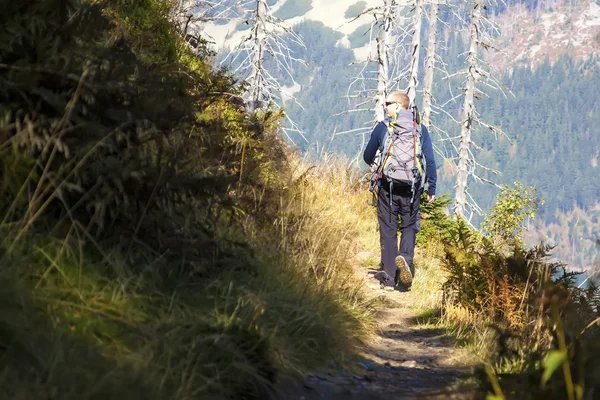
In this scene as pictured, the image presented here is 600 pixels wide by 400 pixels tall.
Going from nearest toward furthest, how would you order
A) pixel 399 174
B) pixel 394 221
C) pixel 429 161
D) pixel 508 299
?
pixel 508 299 < pixel 399 174 < pixel 429 161 < pixel 394 221

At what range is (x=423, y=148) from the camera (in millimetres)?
8414

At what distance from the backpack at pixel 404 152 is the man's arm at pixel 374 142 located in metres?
0.16

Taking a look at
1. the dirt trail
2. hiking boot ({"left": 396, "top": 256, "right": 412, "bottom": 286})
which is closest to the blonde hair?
hiking boot ({"left": 396, "top": 256, "right": 412, "bottom": 286})

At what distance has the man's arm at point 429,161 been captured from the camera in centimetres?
840

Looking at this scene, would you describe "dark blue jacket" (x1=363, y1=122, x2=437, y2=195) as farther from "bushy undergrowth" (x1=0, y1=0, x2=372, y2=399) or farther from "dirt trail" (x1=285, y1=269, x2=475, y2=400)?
"bushy undergrowth" (x1=0, y1=0, x2=372, y2=399)

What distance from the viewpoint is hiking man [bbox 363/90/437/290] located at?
26.9 feet

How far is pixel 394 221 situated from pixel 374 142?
1.00 m

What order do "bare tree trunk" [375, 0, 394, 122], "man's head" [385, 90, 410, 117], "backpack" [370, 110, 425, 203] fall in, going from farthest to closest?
"bare tree trunk" [375, 0, 394, 122] → "man's head" [385, 90, 410, 117] → "backpack" [370, 110, 425, 203]

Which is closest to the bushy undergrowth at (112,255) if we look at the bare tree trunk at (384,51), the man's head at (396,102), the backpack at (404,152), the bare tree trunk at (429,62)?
the backpack at (404,152)

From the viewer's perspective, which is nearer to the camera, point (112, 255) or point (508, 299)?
point (112, 255)

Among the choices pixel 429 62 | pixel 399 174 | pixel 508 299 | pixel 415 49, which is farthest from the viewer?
pixel 429 62

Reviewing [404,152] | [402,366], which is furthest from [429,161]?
[402,366]

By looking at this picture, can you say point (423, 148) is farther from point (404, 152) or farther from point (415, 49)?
point (415, 49)

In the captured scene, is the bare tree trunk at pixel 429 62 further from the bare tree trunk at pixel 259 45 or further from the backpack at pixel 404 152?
the backpack at pixel 404 152
